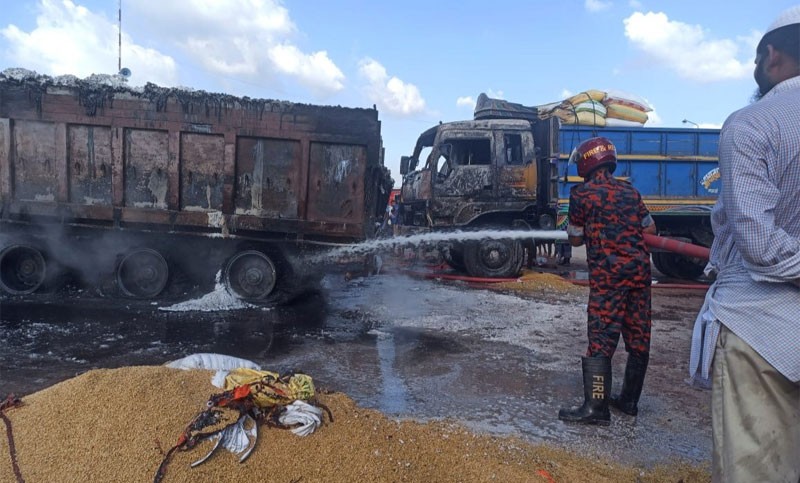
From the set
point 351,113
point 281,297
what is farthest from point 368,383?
point 351,113

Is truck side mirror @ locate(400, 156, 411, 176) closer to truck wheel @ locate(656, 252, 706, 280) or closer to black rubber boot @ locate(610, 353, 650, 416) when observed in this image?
truck wheel @ locate(656, 252, 706, 280)

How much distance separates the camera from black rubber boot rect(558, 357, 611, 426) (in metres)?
3.54

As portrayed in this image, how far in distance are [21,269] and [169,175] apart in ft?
8.26

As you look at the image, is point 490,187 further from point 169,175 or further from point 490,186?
point 169,175

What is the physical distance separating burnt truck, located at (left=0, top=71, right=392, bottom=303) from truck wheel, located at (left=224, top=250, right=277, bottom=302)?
14 millimetres

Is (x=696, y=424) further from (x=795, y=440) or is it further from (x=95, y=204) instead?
(x=95, y=204)

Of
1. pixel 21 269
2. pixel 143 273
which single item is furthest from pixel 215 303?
pixel 21 269

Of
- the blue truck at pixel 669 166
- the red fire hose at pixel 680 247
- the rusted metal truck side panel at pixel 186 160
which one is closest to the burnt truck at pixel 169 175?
the rusted metal truck side panel at pixel 186 160

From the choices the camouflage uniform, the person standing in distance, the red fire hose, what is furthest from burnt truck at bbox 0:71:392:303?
the person standing in distance

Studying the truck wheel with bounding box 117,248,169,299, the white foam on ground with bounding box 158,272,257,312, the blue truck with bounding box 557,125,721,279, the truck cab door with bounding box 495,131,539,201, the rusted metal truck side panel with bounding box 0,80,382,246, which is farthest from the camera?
the blue truck with bounding box 557,125,721,279

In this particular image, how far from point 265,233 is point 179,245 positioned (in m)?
1.30

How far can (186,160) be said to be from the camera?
7691 millimetres

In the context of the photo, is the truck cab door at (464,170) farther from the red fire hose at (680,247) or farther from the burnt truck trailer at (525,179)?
the red fire hose at (680,247)

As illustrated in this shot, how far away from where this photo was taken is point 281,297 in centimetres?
785
